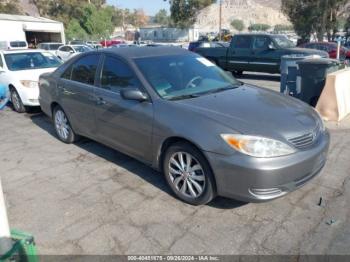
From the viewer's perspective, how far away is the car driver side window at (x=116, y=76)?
13.4ft

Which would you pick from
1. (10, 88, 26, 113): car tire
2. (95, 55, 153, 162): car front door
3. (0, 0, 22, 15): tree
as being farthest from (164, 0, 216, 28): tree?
(95, 55, 153, 162): car front door

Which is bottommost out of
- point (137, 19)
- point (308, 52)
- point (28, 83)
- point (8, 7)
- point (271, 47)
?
point (28, 83)

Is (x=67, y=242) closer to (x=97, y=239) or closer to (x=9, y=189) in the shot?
(x=97, y=239)

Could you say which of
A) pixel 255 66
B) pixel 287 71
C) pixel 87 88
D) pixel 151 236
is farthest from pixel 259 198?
pixel 255 66

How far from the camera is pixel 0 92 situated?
27.1 ft

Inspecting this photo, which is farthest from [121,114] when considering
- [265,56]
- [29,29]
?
[29,29]

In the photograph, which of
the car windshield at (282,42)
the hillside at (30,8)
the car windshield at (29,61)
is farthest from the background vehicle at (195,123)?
the hillside at (30,8)

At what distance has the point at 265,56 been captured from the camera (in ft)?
40.8

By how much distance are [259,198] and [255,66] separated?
10359mm

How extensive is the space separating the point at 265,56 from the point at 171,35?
1983 inches

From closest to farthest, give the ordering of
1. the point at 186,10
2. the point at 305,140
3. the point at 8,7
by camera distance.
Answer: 1. the point at 305,140
2. the point at 8,7
3. the point at 186,10

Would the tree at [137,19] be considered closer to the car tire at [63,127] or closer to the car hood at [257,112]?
the car tire at [63,127]

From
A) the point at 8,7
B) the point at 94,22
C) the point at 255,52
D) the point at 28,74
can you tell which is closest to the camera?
the point at 28,74

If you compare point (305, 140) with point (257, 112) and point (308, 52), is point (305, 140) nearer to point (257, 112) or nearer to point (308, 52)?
point (257, 112)
